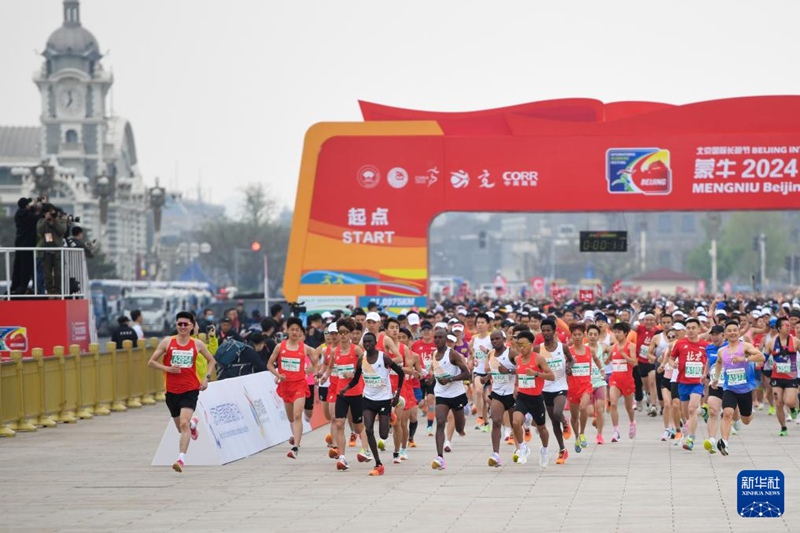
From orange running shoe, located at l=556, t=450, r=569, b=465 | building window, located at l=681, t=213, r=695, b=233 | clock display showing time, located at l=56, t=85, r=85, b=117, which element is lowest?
orange running shoe, located at l=556, t=450, r=569, b=465

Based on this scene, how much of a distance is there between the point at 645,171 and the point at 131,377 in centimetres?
1340

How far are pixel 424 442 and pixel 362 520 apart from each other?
27.9 feet

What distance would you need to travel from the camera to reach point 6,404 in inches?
925

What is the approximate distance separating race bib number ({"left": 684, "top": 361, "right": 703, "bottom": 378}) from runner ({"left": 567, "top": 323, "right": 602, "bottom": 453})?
4.01ft

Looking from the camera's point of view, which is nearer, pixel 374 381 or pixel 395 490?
pixel 395 490

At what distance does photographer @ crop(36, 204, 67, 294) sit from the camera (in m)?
27.1

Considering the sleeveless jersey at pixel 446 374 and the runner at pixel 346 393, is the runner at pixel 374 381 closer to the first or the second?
the runner at pixel 346 393

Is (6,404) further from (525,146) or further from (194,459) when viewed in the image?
(525,146)

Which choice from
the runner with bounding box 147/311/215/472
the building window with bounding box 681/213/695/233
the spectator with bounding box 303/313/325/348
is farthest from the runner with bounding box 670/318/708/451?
the building window with bounding box 681/213/695/233

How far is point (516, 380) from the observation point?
18.7m

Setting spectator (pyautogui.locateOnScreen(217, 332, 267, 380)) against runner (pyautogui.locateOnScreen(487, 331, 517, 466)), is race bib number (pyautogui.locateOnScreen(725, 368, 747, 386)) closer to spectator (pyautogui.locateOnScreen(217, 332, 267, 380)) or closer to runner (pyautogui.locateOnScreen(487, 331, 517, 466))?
runner (pyautogui.locateOnScreen(487, 331, 517, 466))

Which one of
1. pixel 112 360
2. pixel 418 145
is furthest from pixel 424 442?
pixel 418 145

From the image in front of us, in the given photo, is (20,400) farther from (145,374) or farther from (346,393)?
(145,374)

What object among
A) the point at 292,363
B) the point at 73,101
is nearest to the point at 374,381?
the point at 292,363
